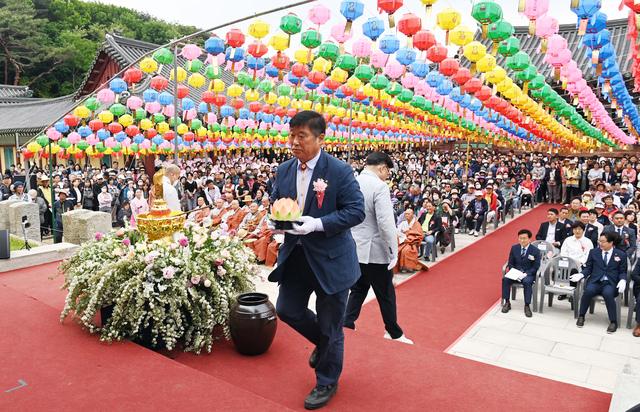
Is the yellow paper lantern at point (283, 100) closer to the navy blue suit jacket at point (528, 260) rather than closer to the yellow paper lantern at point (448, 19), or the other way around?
the yellow paper lantern at point (448, 19)

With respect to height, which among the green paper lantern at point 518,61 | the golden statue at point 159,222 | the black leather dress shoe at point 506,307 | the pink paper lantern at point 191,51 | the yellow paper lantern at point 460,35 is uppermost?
the pink paper lantern at point 191,51

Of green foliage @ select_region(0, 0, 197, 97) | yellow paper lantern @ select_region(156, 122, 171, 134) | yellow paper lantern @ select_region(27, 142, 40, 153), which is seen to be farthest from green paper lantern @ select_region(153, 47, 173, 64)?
green foliage @ select_region(0, 0, 197, 97)

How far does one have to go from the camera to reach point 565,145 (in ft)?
91.7

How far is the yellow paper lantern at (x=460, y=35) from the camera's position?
26.2ft

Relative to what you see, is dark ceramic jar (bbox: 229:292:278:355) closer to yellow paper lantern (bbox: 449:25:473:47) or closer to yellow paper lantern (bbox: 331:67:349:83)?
yellow paper lantern (bbox: 449:25:473:47)

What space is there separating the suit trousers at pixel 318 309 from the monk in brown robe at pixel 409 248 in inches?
238

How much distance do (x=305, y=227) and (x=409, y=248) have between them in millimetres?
6779

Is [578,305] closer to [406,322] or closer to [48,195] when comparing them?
[406,322]

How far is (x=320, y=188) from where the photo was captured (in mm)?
3102

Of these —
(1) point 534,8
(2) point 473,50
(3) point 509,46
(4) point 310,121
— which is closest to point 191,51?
(2) point 473,50

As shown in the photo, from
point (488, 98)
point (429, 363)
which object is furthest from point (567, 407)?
point (488, 98)

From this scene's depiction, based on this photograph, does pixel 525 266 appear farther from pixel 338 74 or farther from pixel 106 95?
pixel 106 95

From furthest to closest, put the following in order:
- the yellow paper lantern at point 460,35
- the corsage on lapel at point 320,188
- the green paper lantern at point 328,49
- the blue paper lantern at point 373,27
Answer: the green paper lantern at point 328,49 < the blue paper lantern at point 373,27 < the yellow paper lantern at point 460,35 < the corsage on lapel at point 320,188

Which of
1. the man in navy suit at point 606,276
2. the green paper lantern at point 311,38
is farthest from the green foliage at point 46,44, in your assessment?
the man in navy suit at point 606,276
